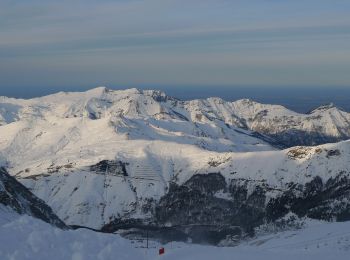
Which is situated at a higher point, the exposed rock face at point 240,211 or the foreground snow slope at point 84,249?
the foreground snow slope at point 84,249

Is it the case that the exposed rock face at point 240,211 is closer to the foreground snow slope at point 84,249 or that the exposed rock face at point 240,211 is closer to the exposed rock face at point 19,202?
the exposed rock face at point 19,202

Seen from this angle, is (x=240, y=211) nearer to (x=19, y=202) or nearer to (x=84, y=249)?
(x=19, y=202)

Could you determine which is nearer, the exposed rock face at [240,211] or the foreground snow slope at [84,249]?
the foreground snow slope at [84,249]

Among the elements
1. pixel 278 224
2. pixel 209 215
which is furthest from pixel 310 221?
pixel 209 215

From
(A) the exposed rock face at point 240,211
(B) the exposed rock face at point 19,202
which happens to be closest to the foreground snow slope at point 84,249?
(B) the exposed rock face at point 19,202

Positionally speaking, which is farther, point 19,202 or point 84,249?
point 19,202

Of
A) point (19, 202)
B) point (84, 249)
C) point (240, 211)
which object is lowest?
point (240, 211)

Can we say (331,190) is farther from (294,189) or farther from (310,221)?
(310,221)

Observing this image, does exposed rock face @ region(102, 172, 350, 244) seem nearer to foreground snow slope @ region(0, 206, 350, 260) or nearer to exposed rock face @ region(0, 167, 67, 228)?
exposed rock face @ region(0, 167, 67, 228)

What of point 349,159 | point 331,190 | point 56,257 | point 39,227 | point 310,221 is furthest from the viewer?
point 349,159

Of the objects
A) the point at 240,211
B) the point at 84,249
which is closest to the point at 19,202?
the point at 84,249

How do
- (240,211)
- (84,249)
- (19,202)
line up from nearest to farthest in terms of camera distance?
(84,249) < (19,202) < (240,211)
